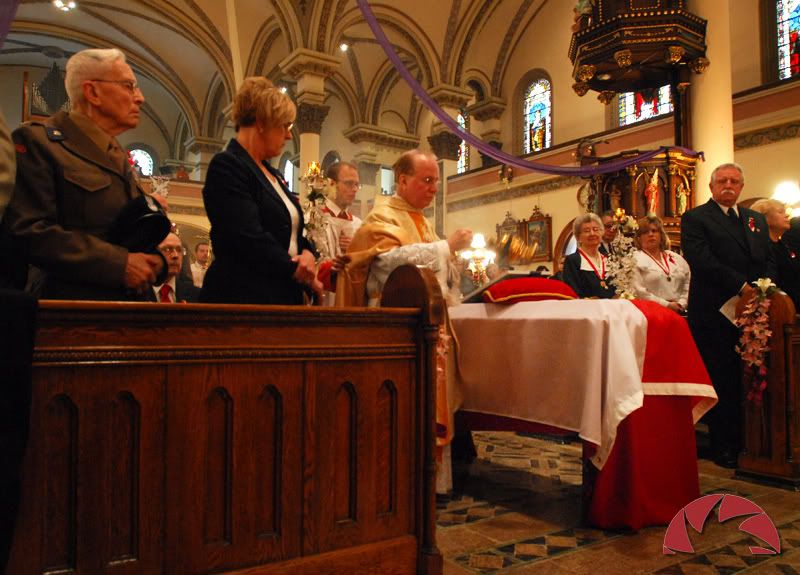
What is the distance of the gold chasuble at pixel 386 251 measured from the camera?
314 centimetres

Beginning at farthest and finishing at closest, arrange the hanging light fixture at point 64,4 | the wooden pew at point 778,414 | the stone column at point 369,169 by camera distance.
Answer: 1. the stone column at point 369,169
2. the hanging light fixture at point 64,4
3. the wooden pew at point 778,414

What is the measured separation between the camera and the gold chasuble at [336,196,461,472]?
10.3ft

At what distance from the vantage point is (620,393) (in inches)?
104

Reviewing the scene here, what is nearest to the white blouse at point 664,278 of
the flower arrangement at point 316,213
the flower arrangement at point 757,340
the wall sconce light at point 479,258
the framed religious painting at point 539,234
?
the flower arrangement at point 757,340

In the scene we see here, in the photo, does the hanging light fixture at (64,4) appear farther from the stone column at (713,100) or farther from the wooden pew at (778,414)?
the wooden pew at (778,414)

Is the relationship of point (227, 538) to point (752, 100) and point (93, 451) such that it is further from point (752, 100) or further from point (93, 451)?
point (752, 100)

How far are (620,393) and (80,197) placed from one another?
209 cm

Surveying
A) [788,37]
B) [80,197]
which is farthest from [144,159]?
[80,197]

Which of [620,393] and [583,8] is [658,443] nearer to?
[620,393]

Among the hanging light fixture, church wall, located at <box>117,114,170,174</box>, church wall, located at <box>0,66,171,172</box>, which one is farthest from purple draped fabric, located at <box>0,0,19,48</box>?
church wall, located at <box>117,114,170,174</box>

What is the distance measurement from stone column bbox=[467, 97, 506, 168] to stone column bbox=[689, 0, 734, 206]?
9.24 m

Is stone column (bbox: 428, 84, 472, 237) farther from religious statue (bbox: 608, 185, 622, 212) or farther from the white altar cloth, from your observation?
the white altar cloth

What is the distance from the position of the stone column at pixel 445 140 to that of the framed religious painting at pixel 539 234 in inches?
74.6

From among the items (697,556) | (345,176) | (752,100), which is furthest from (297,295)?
(752,100)
